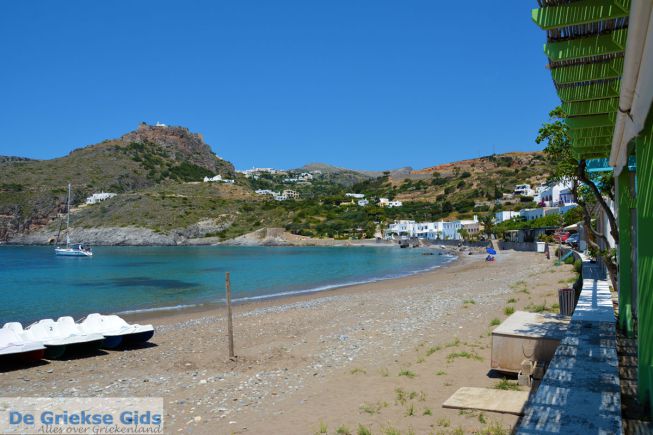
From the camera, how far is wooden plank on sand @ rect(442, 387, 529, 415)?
277 inches

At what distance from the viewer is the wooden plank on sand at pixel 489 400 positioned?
277 inches

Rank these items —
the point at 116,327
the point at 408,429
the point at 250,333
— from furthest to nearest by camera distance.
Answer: the point at 250,333 < the point at 116,327 < the point at 408,429

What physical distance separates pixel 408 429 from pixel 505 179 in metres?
148

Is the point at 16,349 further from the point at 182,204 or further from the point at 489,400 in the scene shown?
the point at 182,204

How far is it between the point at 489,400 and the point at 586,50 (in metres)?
4.98

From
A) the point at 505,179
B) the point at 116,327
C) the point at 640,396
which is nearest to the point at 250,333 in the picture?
the point at 116,327

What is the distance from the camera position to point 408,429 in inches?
273

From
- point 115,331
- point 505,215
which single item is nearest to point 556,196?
point 505,215

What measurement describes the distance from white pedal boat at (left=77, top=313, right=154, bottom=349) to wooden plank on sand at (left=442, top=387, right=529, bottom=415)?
429 inches

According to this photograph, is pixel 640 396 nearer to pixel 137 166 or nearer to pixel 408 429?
pixel 408 429

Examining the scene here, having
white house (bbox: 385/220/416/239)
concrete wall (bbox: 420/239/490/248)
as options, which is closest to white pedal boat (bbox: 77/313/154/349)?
concrete wall (bbox: 420/239/490/248)

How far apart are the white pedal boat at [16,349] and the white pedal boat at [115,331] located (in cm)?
166

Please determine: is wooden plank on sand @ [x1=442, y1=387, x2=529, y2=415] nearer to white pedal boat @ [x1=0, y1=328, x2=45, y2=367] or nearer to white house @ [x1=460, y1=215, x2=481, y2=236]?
white pedal boat @ [x1=0, y1=328, x2=45, y2=367]

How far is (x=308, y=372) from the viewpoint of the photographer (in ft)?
36.2
